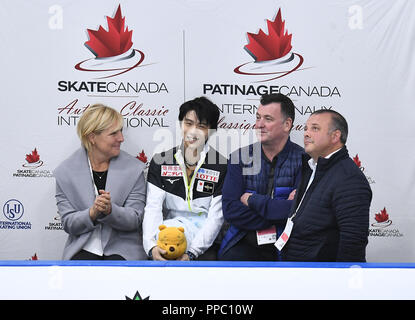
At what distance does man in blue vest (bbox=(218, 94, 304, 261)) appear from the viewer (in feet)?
9.14

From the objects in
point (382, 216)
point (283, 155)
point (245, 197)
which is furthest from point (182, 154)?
point (382, 216)

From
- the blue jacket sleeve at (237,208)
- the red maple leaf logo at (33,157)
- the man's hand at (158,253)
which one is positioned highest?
the red maple leaf logo at (33,157)

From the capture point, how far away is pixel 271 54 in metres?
3.07

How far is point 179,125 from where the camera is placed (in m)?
3.11

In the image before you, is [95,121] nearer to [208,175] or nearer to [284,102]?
[208,175]

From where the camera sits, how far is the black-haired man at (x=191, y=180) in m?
2.89

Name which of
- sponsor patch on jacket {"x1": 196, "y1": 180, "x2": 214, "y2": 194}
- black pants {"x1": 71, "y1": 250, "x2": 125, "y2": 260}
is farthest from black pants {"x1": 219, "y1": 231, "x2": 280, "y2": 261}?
black pants {"x1": 71, "y1": 250, "x2": 125, "y2": 260}

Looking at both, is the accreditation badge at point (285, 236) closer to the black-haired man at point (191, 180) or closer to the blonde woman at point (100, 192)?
the black-haired man at point (191, 180)

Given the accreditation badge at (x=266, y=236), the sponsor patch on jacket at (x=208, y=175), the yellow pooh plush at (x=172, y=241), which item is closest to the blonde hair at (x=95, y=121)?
the sponsor patch on jacket at (x=208, y=175)

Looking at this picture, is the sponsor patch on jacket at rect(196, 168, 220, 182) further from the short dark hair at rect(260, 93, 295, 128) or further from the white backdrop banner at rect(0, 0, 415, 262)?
the short dark hair at rect(260, 93, 295, 128)

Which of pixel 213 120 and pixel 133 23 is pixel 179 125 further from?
pixel 133 23

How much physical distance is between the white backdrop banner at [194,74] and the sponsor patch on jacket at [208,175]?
24cm
